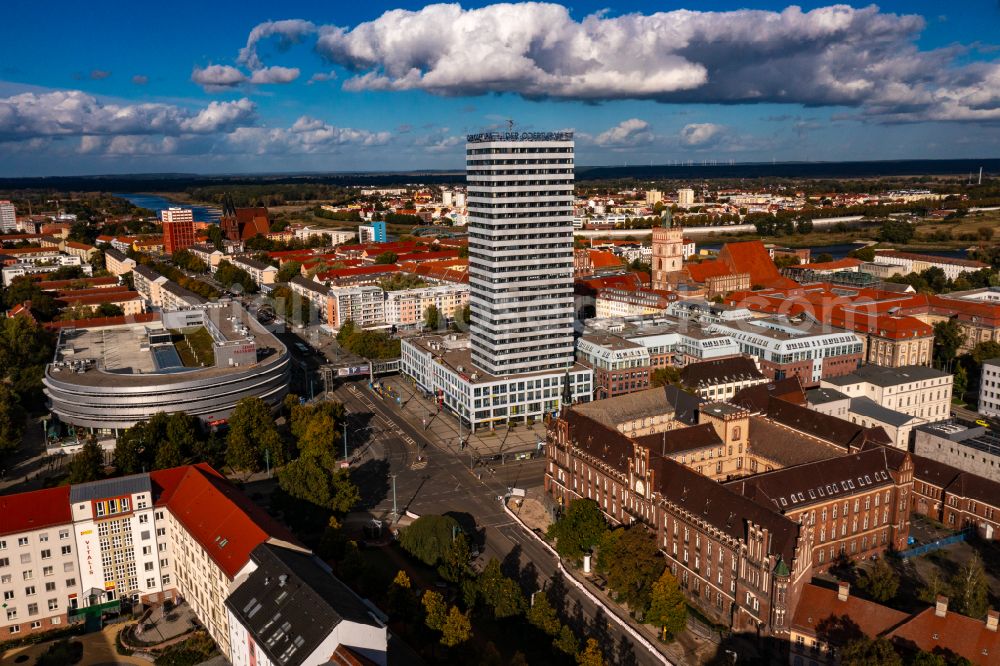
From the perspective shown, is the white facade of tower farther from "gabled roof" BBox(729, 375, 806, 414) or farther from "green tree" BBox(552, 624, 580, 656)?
"green tree" BBox(552, 624, 580, 656)

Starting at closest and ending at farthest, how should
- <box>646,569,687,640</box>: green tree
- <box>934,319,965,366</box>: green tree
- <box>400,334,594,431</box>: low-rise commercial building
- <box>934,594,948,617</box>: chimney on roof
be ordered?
<box>934,594,948,617</box>: chimney on roof < <box>646,569,687,640</box>: green tree < <box>400,334,594,431</box>: low-rise commercial building < <box>934,319,965,366</box>: green tree

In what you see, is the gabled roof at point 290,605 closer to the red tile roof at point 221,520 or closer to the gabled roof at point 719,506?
the red tile roof at point 221,520

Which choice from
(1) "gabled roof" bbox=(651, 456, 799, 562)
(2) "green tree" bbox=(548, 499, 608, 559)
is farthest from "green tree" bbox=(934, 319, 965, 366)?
(2) "green tree" bbox=(548, 499, 608, 559)

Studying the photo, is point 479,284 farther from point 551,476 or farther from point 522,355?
point 551,476

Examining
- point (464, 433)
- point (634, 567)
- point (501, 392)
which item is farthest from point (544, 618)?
point (501, 392)

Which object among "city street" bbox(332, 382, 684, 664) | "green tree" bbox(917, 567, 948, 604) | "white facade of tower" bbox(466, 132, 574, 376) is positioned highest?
"white facade of tower" bbox(466, 132, 574, 376)

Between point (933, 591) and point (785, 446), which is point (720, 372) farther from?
point (933, 591)

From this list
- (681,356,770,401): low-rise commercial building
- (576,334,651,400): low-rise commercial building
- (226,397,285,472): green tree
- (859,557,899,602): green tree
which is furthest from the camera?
(576,334,651,400): low-rise commercial building

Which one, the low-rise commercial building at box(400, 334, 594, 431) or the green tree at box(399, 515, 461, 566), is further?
the low-rise commercial building at box(400, 334, 594, 431)
